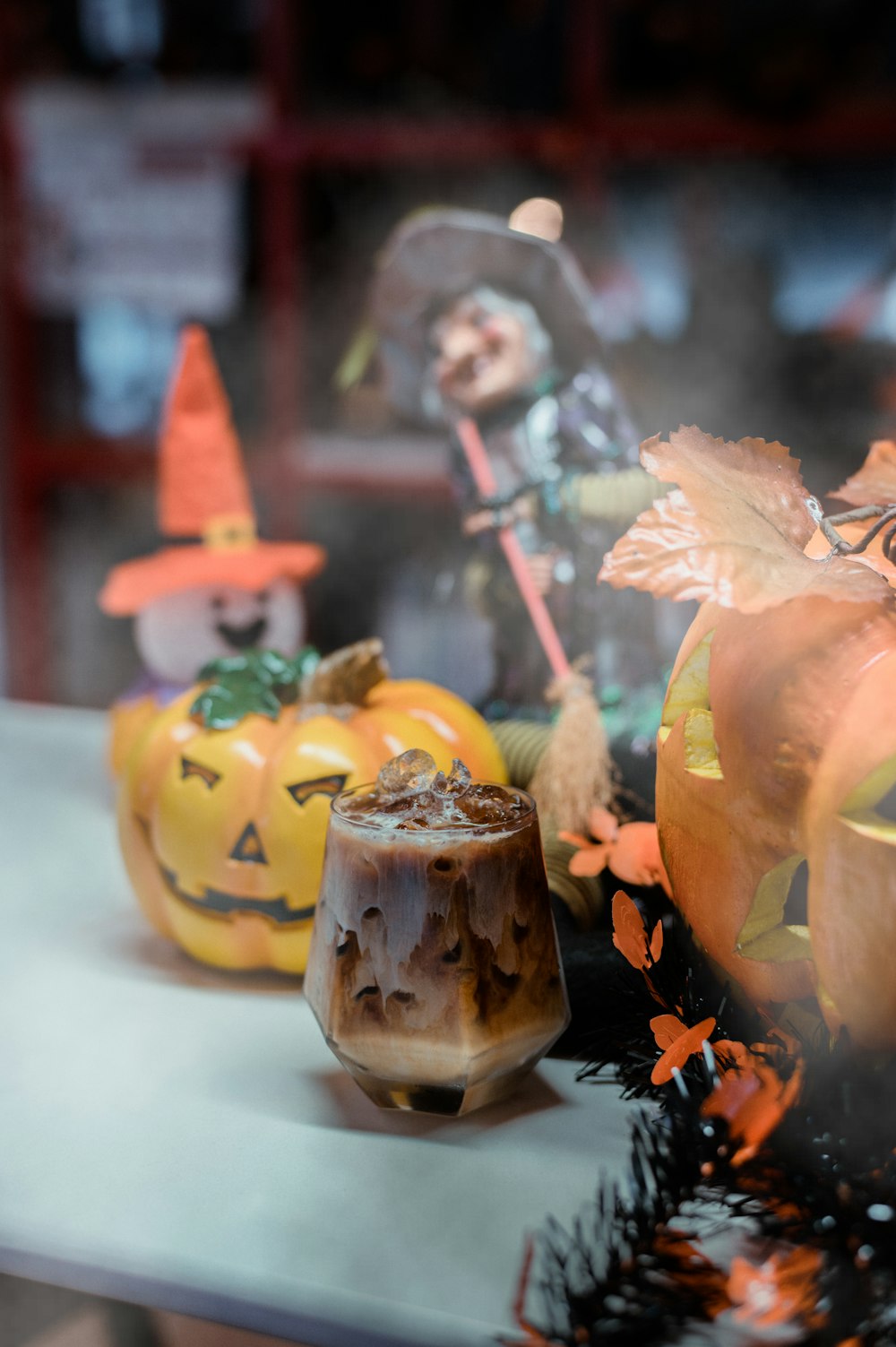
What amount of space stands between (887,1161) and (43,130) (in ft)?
7.15

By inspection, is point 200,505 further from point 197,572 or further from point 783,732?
point 783,732

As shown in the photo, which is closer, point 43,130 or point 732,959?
point 732,959

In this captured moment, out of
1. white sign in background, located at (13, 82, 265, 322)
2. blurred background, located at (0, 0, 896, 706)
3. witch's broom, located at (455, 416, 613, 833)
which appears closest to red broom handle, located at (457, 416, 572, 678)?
witch's broom, located at (455, 416, 613, 833)

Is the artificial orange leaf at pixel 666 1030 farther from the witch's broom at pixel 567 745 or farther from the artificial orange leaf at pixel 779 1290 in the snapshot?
the witch's broom at pixel 567 745

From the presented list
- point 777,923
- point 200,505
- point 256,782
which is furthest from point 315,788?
point 200,505

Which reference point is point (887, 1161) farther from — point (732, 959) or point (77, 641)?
point (77, 641)

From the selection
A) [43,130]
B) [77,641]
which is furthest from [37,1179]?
[43,130]

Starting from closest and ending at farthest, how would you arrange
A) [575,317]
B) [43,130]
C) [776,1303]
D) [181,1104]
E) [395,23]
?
[776,1303], [181,1104], [575,317], [395,23], [43,130]

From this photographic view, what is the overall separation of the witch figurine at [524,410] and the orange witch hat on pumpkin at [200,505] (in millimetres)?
163

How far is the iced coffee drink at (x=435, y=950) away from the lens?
19.3 inches

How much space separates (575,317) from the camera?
954 mm

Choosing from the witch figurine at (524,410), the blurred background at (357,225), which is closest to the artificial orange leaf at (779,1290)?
the witch figurine at (524,410)

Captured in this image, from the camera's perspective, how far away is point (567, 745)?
28.0 inches

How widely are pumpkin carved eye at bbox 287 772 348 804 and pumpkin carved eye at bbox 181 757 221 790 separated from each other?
43 mm
